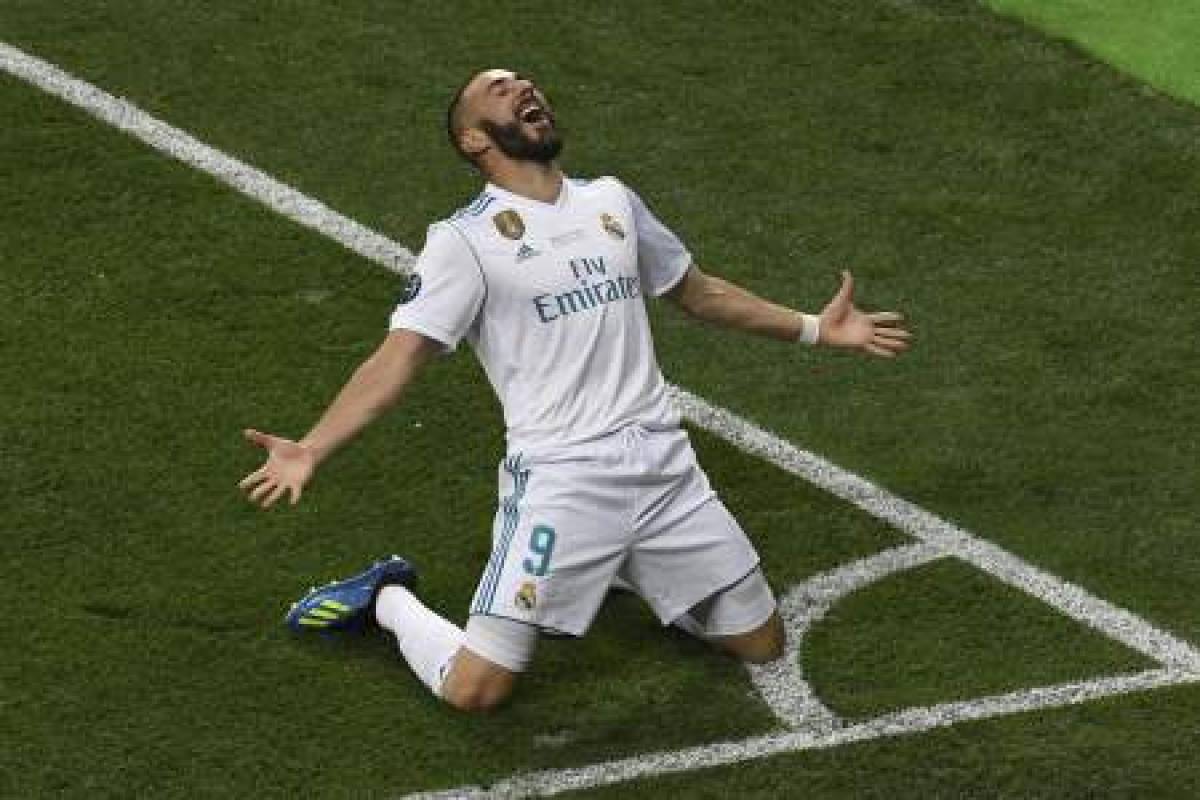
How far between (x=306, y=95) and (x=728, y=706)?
4134 mm

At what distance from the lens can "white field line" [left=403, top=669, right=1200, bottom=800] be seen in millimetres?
7996

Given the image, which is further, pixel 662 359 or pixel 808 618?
pixel 662 359

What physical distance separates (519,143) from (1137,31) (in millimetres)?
4535

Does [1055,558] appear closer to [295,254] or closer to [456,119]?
[456,119]

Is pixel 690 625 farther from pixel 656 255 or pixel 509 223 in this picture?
pixel 509 223

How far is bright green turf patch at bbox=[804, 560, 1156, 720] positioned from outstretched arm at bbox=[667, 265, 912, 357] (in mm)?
754

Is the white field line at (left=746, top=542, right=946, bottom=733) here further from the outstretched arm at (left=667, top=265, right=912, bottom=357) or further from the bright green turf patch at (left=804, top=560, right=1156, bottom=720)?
the outstretched arm at (left=667, top=265, right=912, bottom=357)

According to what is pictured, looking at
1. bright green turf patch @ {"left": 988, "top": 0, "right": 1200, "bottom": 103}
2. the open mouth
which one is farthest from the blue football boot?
bright green turf patch @ {"left": 988, "top": 0, "right": 1200, "bottom": 103}

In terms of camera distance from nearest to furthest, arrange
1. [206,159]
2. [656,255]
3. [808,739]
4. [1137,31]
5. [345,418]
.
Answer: [345,418]
[808,739]
[656,255]
[206,159]
[1137,31]

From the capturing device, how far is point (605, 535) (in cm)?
833

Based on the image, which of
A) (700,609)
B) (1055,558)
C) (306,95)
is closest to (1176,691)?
(1055,558)

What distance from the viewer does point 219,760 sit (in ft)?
26.6

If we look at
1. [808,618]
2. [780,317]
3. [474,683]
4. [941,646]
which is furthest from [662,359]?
[474,683]

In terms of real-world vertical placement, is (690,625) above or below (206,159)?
below
